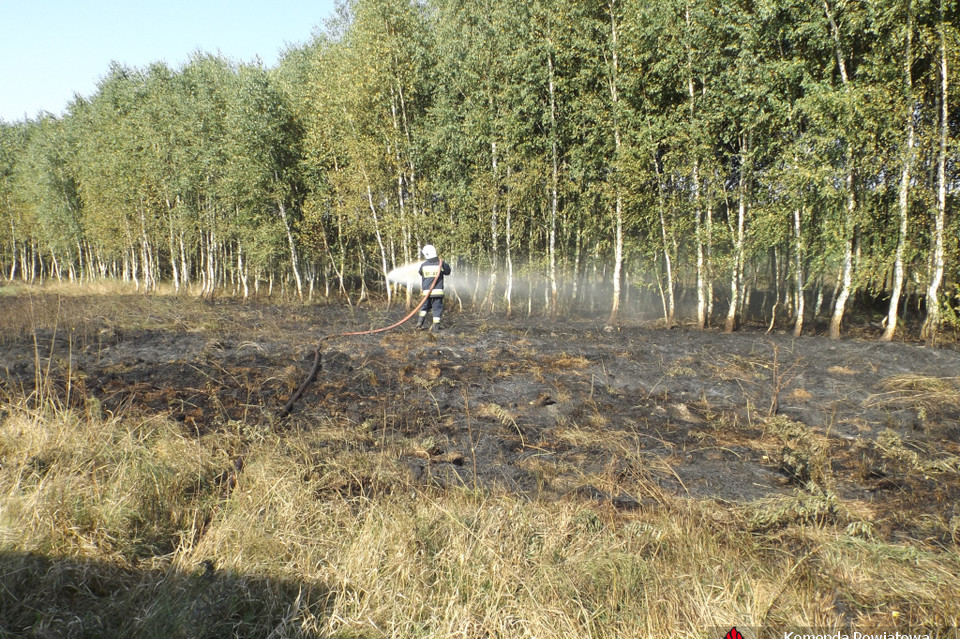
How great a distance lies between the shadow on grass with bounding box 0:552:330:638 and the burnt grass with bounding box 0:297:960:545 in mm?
1383

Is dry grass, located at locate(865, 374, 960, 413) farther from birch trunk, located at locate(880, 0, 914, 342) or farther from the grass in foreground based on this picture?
birch trunk, located at locate(880, 0, 914, 342)

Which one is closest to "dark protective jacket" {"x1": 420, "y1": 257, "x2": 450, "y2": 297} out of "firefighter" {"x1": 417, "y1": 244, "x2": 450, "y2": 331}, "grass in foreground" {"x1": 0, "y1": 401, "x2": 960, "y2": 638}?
"firefighter" {"x1": 417, "y1": 244, "x2": 450, "y2": 331}

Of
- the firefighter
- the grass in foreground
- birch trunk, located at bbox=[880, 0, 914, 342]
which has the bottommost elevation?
the grass in foreground

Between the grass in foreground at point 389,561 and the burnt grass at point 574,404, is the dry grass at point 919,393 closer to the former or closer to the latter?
the burnt grass at point 574,404

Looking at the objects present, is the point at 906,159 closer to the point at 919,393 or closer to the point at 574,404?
the point at 919,393

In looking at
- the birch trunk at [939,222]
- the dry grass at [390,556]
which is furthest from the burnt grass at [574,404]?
the birch trunk at [939,222]

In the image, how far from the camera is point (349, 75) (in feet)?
75.2

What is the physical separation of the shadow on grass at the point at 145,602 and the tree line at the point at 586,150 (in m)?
15.7

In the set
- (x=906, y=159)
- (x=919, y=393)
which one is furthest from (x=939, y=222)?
(x=919, y=393)

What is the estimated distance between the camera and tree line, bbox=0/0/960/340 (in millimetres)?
14047

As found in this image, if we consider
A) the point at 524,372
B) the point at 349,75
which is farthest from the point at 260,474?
the point at 349,75

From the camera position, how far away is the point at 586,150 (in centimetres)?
2036

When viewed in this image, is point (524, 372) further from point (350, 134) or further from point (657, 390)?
point (350, 134)

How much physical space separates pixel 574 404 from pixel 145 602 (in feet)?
20.5
